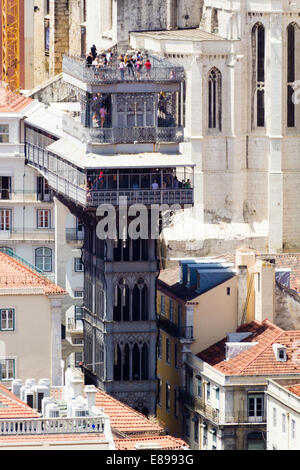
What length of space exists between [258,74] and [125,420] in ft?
167

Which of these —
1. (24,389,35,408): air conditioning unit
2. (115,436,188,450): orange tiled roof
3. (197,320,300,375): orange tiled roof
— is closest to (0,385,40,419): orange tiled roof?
(24,389,35,408): air conditioning unit

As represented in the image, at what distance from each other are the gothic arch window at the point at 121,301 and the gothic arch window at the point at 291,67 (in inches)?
1218

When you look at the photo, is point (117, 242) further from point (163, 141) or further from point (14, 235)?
point (14, 235)

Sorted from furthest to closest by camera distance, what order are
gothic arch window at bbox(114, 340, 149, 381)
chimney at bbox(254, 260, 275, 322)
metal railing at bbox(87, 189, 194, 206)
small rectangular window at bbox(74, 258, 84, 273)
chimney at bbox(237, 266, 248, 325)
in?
1. small rectangular window at bbox(74, 258, 84, 273)
2. chimney at bbox(237, 266, 248, 325)
3. chimney at bbox(254, 260, 275, 322)
4. gothic arch window at bbox(114, 340, 149, 381)
5. metal railing at bbox(87, 189, 194, 206)

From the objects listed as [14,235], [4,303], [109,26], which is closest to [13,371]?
[4,303]

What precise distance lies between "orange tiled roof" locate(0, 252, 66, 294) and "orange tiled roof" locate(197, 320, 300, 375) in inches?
351

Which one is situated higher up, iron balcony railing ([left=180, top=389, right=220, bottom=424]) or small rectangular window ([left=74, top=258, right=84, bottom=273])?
small rectangular window ([left=74, top=258, right=84, bottom=273])

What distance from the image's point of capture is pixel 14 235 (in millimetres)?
152000

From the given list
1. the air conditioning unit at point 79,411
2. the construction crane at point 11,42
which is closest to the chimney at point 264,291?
the air conditioning unit at point 79,411

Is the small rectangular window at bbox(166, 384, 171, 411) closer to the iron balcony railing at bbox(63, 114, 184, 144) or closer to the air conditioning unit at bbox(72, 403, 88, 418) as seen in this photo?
the iron balcony railing at bbox(63, 114, 184, 144)

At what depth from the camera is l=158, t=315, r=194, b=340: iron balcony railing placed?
136875 mm

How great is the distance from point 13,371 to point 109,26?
48.5 meters

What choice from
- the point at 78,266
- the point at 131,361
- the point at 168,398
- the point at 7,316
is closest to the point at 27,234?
the point at 78,266

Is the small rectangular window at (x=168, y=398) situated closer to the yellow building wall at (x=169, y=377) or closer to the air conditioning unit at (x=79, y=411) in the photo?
the yellow building wall at (x=169, y=377)
